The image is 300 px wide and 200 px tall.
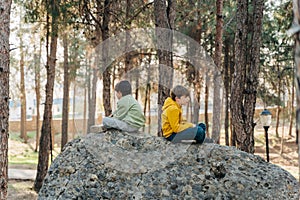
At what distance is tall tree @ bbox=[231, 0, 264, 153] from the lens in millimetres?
7535

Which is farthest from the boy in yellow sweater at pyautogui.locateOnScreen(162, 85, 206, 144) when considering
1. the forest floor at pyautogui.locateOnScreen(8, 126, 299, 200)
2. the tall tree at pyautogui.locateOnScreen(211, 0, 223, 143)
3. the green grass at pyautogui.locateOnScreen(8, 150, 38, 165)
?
the green grass at pyautogui.locateOnScreen(8, 150, 38, 165)

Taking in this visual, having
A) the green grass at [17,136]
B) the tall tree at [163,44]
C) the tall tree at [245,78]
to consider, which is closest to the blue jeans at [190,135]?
the tall tree at [245,78]

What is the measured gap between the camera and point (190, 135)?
5039mm

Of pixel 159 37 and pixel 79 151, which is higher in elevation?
pixel 159 37

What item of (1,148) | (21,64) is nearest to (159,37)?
(1,148)

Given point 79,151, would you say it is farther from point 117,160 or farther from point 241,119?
point 241,119

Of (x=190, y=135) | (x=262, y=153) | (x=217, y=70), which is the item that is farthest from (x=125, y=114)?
(x=262, y=153)

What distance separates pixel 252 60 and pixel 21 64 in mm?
16627

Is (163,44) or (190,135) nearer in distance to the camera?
(190,135)

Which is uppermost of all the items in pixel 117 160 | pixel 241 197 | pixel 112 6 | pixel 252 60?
pixel 112 6

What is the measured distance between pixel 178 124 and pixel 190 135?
21 centimetres

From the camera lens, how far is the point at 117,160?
5.02 m

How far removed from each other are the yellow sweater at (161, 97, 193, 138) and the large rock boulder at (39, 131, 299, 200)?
192mm

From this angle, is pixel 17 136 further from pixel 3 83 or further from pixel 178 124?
pixel 178 124
